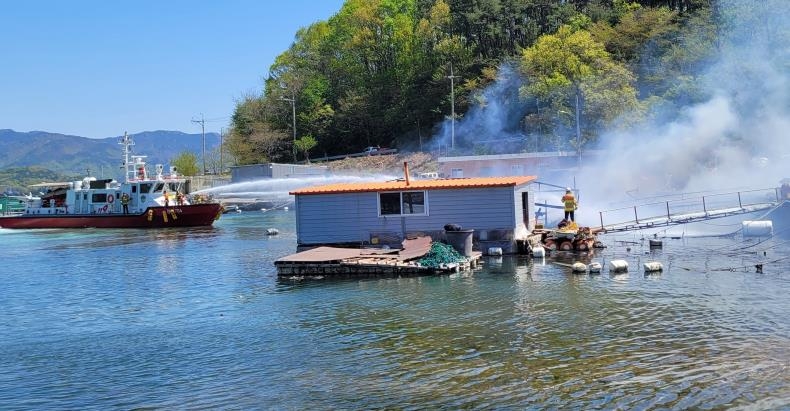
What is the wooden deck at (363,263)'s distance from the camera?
89.6 feet

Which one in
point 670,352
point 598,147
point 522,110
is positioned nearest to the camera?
point 670,352

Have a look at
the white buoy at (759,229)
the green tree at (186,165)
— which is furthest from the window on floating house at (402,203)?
the green tree at (186,165)

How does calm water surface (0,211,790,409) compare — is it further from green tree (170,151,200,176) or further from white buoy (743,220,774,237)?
green tree (170,151,200,176)

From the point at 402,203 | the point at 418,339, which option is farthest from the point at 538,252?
the point at 418,339

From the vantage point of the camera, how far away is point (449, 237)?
2983 cm

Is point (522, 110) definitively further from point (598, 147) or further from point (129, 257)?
point (129, 257)

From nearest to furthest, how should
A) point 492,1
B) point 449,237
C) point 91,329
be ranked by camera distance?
point 91,329 < point 449,237 < point 492,1

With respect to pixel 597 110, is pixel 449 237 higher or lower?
lower

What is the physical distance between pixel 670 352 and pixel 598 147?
193 feet

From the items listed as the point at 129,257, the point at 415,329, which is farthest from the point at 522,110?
the point at 415,329

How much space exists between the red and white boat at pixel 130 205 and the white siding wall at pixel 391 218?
101 ft

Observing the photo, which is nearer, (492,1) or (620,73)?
(620,73)

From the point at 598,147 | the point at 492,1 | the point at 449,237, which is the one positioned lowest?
the point at 449,237

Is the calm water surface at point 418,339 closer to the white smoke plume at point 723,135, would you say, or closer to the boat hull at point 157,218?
the boat hull at point 157,218
